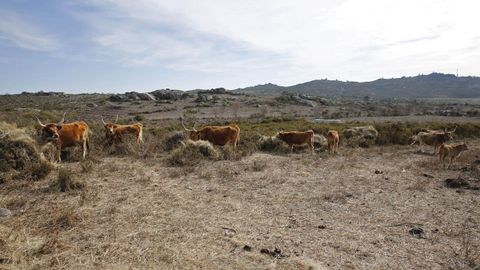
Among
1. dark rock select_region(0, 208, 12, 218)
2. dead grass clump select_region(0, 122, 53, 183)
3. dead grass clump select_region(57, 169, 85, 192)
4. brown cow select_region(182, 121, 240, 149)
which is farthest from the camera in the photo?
brown cow select_region(182, 121, 240, 149)

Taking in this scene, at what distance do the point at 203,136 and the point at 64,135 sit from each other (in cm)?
523

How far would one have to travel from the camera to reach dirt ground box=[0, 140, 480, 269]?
237 inches

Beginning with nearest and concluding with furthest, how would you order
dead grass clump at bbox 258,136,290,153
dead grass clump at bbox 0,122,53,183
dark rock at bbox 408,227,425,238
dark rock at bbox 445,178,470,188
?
1. dark rock at bbox 408,227,425,238
2. dead grass clump at bbox 0,122,53,183
3. dark rock at bbox 445,178,470,188
4. dead grass clump at bbox 258,136,290,153

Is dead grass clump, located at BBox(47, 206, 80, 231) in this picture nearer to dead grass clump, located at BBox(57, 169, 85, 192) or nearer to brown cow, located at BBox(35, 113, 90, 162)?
dead grass clump, located at BBox(57, 169, 85, 192)

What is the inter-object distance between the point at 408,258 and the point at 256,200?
3702 millimetres

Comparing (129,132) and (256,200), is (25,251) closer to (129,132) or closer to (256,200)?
(256,200)

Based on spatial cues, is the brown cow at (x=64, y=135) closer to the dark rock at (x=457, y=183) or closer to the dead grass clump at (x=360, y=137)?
the dark rock at (x=457, y=183)

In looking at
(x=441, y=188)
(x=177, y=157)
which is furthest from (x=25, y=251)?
(x=441, y=188)

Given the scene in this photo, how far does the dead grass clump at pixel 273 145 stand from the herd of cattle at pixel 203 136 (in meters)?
0.21

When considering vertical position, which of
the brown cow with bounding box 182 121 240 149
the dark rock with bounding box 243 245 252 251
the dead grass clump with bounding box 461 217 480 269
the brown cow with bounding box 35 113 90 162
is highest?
the brown cow with bounding box 35 113 90 162

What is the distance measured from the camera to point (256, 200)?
921cm

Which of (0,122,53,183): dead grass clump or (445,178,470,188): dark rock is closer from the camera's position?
(0,122,53,183): dead grass clump

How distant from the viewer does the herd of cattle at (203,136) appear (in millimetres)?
13148

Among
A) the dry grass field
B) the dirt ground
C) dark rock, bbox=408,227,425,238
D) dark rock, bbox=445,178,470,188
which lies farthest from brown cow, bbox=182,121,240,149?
dark rock, bbox=408,227,425,238
